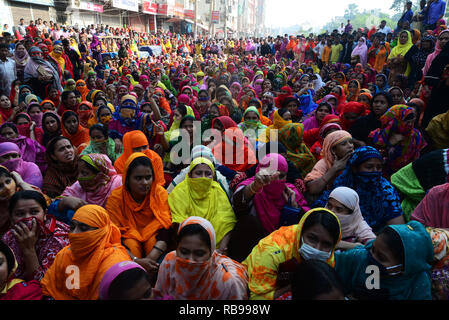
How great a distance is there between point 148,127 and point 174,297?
10.8 ft

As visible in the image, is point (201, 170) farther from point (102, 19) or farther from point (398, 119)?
point (102, 19)

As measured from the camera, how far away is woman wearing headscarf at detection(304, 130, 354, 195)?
2.83 m

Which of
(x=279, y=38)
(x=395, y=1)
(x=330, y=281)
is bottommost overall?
(x=330, y=281)

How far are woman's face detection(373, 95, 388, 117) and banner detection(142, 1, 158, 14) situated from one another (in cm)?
3223

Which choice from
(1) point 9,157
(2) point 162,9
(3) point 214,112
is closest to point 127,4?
(2) point 162,9

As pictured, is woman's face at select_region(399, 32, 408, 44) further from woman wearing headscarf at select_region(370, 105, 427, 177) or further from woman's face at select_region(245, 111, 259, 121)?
woman's face at select_region(245, 111, 259, 121)

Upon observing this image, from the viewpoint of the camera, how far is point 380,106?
4309 millimetres

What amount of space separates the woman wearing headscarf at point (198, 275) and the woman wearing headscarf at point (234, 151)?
A: 1.92 m

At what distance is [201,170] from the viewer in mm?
2590

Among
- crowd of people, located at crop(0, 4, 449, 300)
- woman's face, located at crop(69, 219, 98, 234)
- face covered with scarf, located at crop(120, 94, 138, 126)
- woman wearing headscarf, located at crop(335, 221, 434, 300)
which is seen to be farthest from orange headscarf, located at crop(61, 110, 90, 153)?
woman wearing headscarf, located at crop(335, 221, 434, 300)

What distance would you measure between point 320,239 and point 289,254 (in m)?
0.25

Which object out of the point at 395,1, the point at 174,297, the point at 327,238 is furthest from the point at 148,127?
the point at 395,1

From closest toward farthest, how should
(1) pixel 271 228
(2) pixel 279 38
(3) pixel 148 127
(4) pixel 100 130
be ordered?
(1) pixel 271 228
(4) pixel 100 130
(3) pixel 148 127
(2) pixel 279 38

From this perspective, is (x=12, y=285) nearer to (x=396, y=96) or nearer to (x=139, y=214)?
(x=139, y=214)
